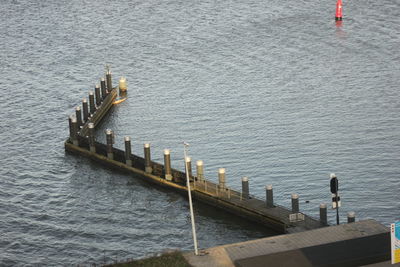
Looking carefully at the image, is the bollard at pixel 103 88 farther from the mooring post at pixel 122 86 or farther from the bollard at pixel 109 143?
the bollard at pixel 109 143

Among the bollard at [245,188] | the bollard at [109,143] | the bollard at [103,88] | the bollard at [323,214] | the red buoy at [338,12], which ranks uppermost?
the red buoy at [338,12]

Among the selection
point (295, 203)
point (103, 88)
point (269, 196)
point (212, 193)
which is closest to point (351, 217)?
point (295, 203)

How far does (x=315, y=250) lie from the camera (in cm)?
4162

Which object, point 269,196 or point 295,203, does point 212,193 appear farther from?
point 295,203

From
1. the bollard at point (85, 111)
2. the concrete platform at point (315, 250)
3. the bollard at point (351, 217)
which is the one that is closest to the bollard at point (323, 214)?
the bollard at point (351, 217)

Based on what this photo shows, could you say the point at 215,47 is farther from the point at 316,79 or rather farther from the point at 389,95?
the point at 389,95

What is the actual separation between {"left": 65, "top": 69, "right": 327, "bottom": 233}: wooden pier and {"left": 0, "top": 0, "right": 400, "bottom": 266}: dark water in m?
0.65

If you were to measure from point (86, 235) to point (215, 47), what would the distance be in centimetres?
3872

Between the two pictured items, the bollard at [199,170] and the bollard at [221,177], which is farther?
the bollard at [199,170]

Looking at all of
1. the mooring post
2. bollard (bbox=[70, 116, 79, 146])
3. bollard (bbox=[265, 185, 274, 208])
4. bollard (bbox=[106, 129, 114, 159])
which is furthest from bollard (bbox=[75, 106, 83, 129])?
bollard (bbox=[265, 185, 274, 208])

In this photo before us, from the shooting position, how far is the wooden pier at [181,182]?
4969 cm

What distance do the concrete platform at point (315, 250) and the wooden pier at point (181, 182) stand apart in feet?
9.74

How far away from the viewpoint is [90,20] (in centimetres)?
10162

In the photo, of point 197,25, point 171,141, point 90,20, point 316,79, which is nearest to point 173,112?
point 171,141
